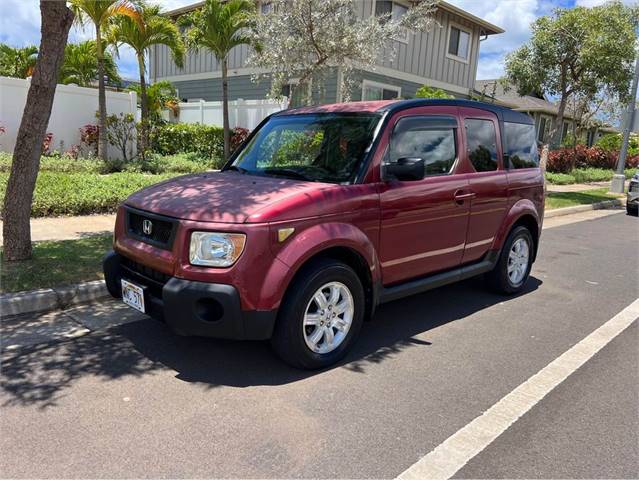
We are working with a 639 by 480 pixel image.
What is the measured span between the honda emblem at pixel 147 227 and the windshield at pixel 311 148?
3.59ft

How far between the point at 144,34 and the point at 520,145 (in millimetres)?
10996

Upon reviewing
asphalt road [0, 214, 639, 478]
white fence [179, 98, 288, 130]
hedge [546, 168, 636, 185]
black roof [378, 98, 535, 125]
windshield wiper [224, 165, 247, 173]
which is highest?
white fence [179, 98, 288, 130]

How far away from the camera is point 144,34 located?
1342 cm

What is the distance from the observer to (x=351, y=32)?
1093 cm

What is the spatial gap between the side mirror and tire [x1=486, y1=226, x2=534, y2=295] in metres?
2.06

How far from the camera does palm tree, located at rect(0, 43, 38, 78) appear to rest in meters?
19.7

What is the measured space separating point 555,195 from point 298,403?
1456 cm

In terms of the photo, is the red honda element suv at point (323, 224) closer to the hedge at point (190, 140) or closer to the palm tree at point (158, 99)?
the hedge at point (190, 140)

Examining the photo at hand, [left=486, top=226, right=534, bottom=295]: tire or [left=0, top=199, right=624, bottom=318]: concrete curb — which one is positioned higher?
[left=486, top=226, right=534, bottom=295]: tire

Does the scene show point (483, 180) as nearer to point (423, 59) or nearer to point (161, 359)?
point (161, 359)

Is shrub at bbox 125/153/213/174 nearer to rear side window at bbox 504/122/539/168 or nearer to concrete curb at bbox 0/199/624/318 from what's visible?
concrete curb at bbox 0/199/624/318

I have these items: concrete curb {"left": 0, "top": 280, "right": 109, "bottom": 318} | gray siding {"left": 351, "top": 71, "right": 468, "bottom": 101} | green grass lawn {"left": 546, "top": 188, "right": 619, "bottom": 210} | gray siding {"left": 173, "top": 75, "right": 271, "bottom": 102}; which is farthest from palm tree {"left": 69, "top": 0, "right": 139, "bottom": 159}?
green grass lawn {"left": 546, "top": 188, "right": 619, "bottom": 210}

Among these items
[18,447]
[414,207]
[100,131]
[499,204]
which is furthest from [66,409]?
[100,131]

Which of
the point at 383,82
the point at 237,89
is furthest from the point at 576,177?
the point at 237,89
